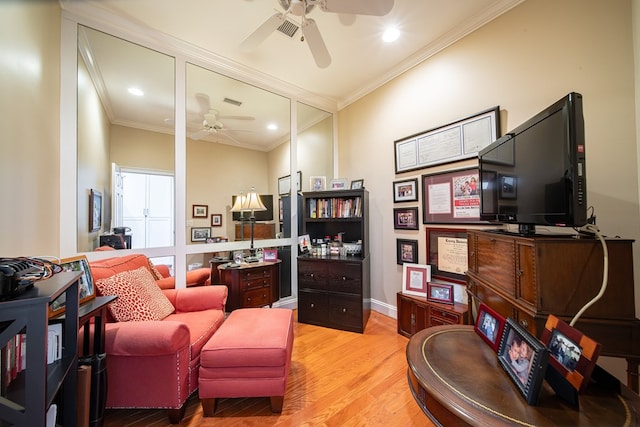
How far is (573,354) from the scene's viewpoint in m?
0.71

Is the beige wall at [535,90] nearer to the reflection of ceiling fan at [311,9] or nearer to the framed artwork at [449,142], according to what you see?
the framed artwork at [449,142]

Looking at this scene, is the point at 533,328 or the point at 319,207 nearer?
the point at 533,328

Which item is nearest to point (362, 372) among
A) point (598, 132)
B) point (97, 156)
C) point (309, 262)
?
point (309, 262)

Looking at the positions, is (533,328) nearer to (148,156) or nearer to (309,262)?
(309,262)

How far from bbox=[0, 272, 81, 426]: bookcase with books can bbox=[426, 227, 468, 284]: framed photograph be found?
266cm

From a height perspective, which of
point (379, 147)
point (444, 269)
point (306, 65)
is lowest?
point (444, 269)

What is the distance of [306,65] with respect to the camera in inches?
107

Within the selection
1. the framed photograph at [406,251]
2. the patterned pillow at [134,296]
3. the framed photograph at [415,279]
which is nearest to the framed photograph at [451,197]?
the framed photograph at [406,251]

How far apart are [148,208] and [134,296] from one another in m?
0.94

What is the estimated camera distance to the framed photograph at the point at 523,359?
682 mm

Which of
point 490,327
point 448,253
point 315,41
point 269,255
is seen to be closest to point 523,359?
point 490,327

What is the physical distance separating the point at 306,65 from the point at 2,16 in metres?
2.22

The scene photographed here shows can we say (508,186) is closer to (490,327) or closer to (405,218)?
(490,327)

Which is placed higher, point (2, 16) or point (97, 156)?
point (2, 16)
